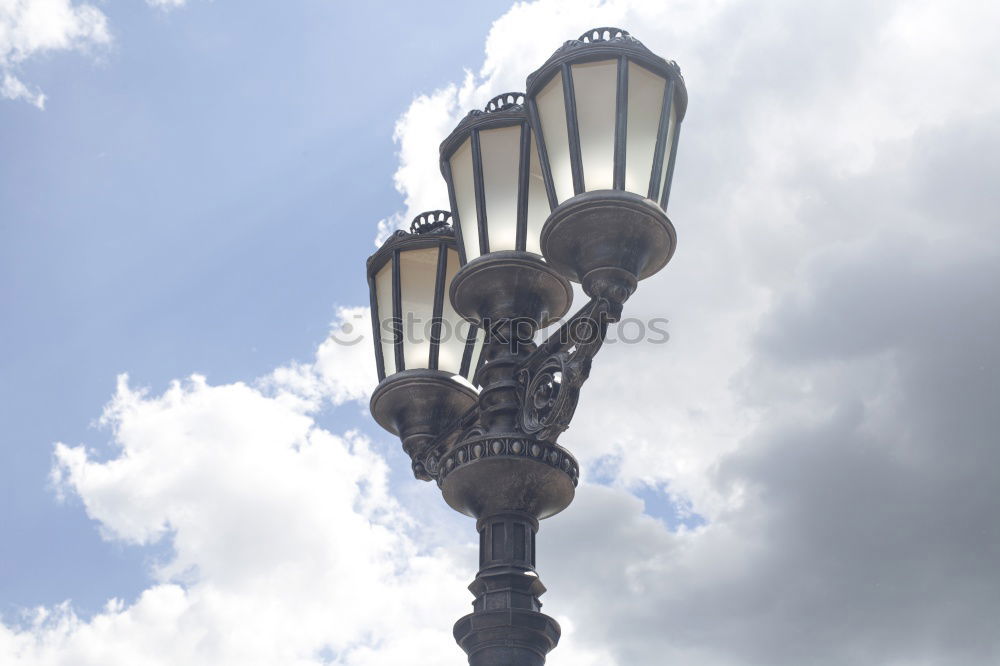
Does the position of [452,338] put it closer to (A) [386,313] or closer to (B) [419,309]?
(B) [419,309]

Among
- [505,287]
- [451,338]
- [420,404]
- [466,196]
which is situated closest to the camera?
[505,287]

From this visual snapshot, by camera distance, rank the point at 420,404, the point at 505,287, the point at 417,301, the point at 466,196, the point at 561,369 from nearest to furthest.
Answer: the point at 561,369
the point at 505,287
the point at 466,196
the point at 420,404
the point at 417,301

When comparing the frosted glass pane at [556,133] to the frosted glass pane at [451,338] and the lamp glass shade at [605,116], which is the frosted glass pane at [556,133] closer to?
the lamp glass shade at [605,116]

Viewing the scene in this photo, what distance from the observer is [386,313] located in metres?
6.91

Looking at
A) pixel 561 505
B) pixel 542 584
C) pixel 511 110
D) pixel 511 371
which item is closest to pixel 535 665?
pixel 542 584

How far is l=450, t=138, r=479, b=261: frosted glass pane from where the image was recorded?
20.3ft

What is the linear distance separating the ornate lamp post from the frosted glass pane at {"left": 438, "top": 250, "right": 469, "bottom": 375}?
13 cm

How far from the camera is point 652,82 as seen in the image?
576 centimetres

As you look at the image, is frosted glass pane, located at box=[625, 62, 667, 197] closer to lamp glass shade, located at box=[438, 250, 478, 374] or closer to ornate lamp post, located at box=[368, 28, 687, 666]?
ornate lamp post, located at box=[368, 28, 687, 666]

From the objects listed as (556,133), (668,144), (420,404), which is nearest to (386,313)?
(420,404)

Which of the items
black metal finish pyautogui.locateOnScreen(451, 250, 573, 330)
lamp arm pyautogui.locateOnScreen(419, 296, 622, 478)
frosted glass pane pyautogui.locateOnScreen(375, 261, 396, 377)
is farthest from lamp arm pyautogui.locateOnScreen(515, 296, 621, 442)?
frosted glass pane pyautogui.locateOnScreen(375, 261, 396, 377)

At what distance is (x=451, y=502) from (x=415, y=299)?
1.61 meters

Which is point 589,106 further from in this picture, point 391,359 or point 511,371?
point 391,359

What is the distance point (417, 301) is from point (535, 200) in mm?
1101
